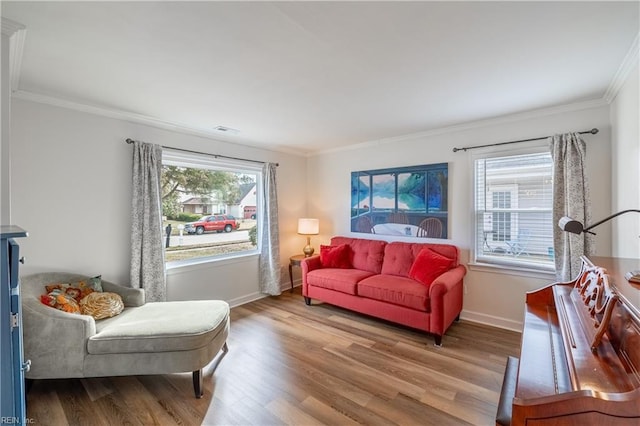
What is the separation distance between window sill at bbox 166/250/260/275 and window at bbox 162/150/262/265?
0.09ft

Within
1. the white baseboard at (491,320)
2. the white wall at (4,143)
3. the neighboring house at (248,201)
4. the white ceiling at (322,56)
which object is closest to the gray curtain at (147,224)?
the white ceiling at (322,56)

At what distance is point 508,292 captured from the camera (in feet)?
10.4

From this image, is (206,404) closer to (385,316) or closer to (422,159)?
(385,316)

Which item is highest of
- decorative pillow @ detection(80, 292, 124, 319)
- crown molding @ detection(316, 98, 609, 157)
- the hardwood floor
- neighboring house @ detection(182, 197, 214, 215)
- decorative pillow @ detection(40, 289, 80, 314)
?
crown molding @ detection(316, 98, 609, 157)

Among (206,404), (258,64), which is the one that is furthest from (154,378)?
(258,64)

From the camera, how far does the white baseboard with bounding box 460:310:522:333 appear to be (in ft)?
10.2

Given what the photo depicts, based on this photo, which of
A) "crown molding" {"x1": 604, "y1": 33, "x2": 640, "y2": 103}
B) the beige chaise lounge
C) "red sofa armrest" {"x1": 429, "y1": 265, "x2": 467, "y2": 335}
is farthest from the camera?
"red sofa armrest" {"x1": 429, "y1": 265, "x2": 467, "y2": 335}

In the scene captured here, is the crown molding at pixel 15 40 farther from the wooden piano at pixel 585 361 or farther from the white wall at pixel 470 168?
the white wall at pixel 470 168

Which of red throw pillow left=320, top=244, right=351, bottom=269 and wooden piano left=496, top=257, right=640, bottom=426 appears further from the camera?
red throw pillow left=320, top=244, right=351, bottom=269

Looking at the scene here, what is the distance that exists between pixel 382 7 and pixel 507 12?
670 millimetres

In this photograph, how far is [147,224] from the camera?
3.06m

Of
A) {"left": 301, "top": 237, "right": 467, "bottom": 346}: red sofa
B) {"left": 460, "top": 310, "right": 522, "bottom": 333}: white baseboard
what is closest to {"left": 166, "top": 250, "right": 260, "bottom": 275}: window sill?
{"left": 301, "top": 237, "right": 467, "bottom": 346}: red sofa

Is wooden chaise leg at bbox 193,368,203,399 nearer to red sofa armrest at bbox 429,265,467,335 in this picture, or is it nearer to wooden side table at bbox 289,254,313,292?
red sofa armrest at bbox 429,265,467,335

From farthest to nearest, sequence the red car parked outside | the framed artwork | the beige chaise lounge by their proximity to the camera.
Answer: the red car parked outside < the framed artwork < the beige chaise lounge
